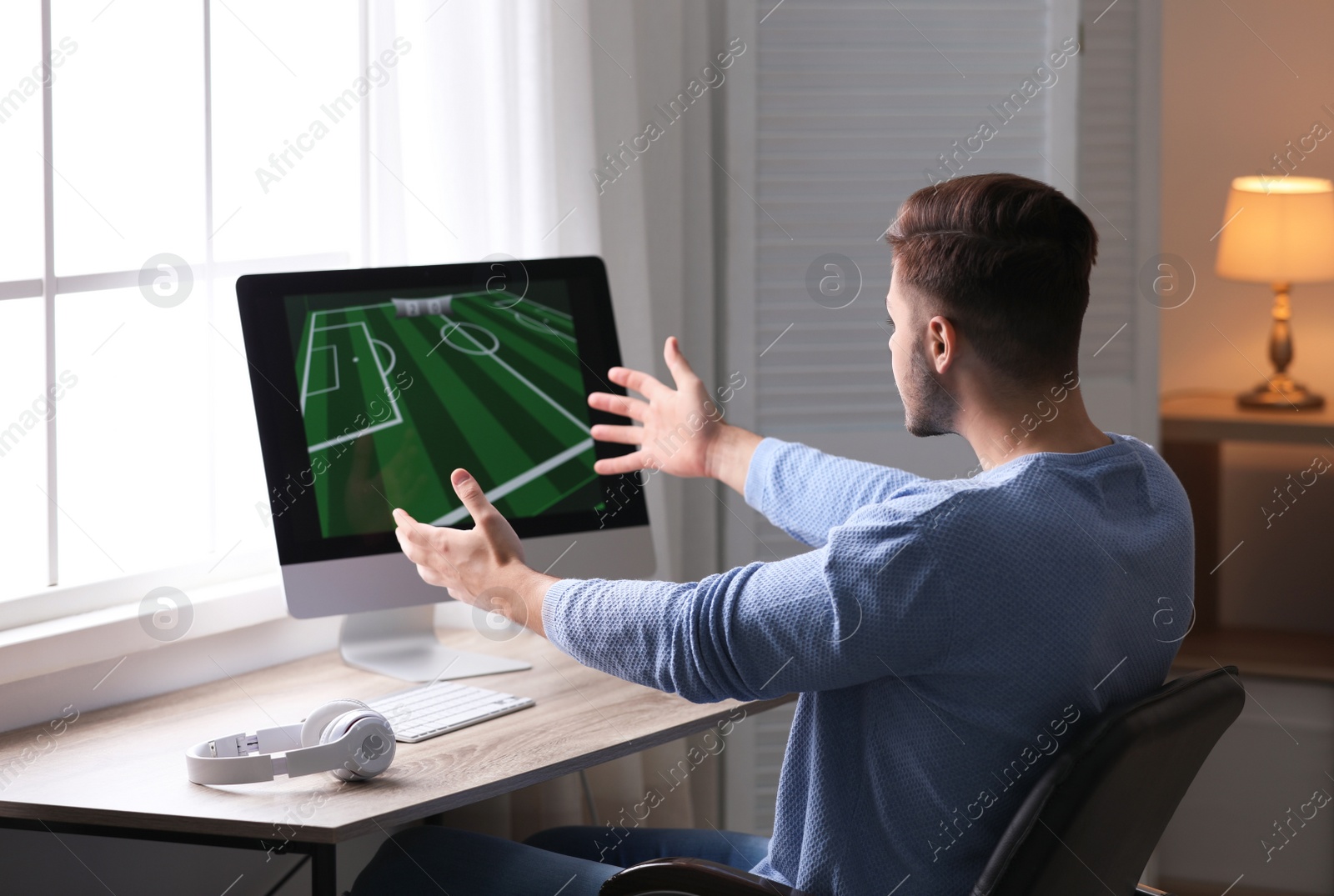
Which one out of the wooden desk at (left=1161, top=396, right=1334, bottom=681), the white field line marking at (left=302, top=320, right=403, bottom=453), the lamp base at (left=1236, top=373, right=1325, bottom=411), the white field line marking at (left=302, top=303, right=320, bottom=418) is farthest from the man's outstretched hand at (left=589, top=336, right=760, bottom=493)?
the lamp base at (left=1236, top=373, right=1325, bottom=411)

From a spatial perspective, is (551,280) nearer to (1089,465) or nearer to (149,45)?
(149,45)

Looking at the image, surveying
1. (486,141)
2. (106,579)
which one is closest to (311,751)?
(106,579)

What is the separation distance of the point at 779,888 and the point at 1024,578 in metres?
0.39

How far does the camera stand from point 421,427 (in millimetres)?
1735

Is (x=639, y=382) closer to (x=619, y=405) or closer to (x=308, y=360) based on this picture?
(x=619, y=405)

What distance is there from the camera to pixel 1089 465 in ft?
3.98

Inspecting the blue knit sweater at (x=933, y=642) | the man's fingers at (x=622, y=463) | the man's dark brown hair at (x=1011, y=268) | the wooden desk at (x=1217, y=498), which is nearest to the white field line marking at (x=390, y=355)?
the man's fingers at (x=622, y=463)

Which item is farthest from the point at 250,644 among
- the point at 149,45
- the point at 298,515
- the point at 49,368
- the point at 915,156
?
the point at 915,156

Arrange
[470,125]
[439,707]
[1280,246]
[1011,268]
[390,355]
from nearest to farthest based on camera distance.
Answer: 1. [1011,268]
2. [439,707]
3. [390,355]
4. [470,125]
5. [1280,246]

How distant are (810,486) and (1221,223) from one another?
208 centimetres

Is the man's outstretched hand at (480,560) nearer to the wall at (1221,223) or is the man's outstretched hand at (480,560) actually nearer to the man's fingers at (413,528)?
the man's fingers at (413,528)

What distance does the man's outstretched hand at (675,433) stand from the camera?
1775mm

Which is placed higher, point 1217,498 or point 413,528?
point 413,528

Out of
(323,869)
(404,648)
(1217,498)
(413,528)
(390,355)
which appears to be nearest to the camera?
(323,869)
